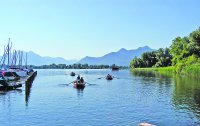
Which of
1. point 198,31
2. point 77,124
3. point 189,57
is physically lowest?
point 77,124

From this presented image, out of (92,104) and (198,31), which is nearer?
(92,104)

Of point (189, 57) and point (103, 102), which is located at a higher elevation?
point (189, 57)

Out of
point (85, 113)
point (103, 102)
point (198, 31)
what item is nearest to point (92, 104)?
point (103, 102)

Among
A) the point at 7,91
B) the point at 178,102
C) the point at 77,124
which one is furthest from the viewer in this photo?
the point at 7,91

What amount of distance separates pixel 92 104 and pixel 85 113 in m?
9.25

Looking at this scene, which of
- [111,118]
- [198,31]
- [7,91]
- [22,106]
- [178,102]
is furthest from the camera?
[198,31]

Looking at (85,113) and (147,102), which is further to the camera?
(147,102)

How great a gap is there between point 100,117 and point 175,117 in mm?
9485

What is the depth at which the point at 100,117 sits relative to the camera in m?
43.1

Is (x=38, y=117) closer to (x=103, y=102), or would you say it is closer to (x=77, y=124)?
(x=77, y=124)

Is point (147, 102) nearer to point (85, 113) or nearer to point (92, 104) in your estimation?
point (92, 104)

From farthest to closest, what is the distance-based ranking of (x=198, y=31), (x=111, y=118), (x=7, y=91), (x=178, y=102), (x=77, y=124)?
(x=198, y=31), (x=7, y=91), (x=178, y=102), (x=111, y=118), (x=77, y=124)

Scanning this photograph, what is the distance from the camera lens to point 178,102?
187 feet

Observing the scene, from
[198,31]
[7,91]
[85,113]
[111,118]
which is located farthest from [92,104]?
[198,31]
